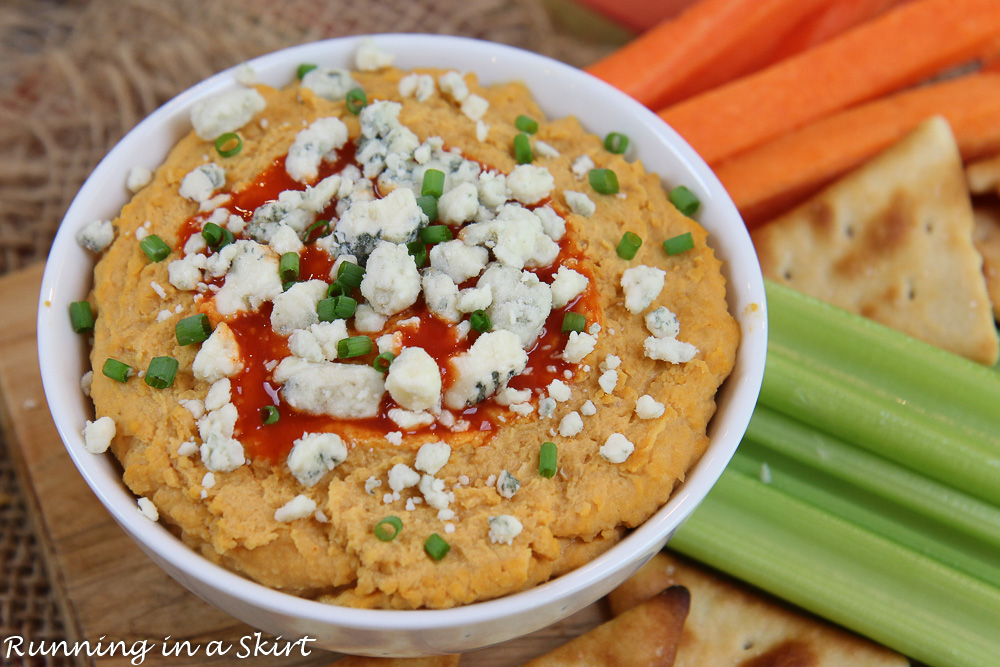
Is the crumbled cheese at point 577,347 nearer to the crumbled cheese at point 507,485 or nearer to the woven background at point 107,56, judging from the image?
the crumbled cheese at point 507,485

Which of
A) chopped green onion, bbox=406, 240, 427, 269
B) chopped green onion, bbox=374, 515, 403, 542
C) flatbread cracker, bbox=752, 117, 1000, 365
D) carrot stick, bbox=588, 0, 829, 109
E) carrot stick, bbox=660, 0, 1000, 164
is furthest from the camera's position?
carrot stick, bbox=588, 0, 829, 109

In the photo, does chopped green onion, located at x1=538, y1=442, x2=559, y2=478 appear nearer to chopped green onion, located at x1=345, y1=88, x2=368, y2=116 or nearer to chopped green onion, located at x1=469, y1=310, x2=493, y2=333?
chopped green onion, located at x1=469, y1=310, x2=493, y2=333

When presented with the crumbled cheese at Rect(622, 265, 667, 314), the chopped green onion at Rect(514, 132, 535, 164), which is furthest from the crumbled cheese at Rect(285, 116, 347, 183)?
the crumbled cheese at Rect(622, 265, 667, 314)

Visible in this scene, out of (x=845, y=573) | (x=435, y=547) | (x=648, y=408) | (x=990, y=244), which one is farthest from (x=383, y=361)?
(x=990, y=244)

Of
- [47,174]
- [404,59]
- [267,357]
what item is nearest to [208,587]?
[267,357]

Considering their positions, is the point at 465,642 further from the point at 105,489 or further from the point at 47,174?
the point at 47,174

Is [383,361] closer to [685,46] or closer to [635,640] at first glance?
[635,640]
